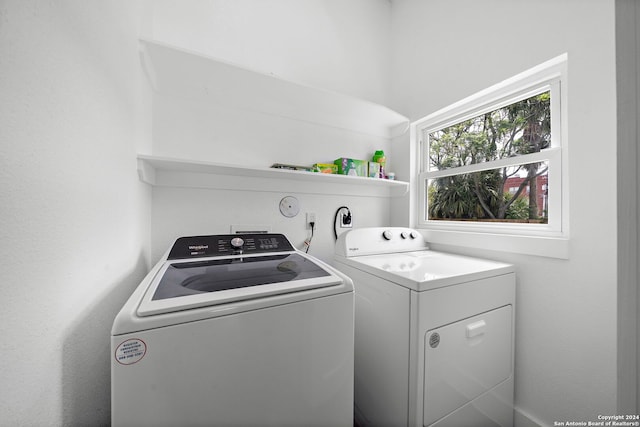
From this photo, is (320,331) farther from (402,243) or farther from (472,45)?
(472,45)

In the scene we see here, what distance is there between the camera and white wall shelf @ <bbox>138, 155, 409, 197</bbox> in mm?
1182

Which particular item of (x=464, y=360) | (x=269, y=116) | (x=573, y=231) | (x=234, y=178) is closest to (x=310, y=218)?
(x=234, y=178)

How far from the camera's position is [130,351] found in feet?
1.71

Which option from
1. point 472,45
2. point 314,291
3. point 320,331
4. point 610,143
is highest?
point 472,45

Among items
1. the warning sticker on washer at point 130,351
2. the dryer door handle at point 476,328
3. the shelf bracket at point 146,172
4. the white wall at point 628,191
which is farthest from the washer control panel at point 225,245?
the white wall at point 628,191

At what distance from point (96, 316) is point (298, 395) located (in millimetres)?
655

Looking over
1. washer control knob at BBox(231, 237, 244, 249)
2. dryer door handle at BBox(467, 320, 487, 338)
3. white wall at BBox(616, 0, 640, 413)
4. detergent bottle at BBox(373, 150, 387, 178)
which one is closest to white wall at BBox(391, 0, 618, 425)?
dryer door handle at BBox(467, 320, 487, 338)

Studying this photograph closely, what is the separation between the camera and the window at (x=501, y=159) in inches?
49.4

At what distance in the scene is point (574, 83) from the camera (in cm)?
110

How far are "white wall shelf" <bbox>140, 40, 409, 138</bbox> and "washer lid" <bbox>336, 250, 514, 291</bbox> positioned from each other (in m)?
1.11

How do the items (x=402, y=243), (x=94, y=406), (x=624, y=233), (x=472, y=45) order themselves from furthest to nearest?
(x=402, y=243)
(x=472, y=45)
(x=94, y=406)
(x=624, y=233)

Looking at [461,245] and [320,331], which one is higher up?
[461,245]

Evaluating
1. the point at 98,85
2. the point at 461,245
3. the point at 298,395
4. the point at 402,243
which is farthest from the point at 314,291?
the point at 461,245

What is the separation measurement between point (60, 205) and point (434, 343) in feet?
4.38
